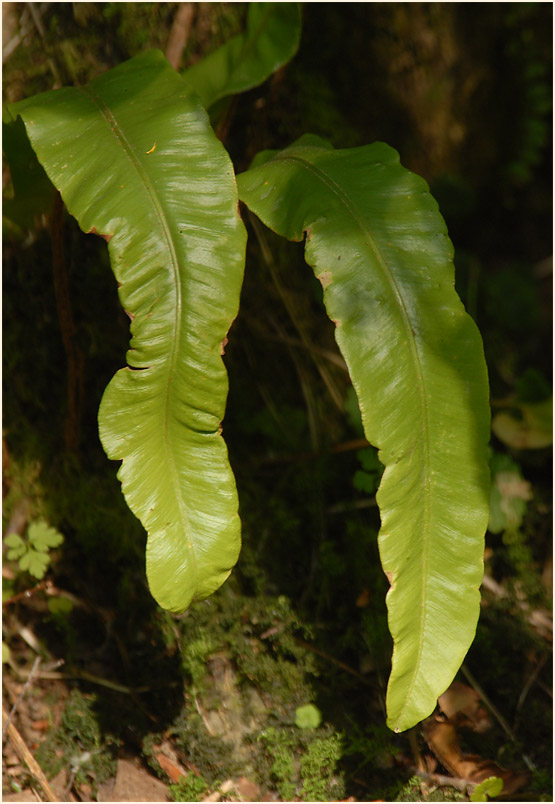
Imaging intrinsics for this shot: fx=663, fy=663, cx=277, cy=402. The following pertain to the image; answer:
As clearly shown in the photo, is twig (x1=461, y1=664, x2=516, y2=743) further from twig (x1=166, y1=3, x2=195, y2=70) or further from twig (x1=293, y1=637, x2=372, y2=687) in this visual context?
twig (x1=166, y1=3, x2=195, y2=70)

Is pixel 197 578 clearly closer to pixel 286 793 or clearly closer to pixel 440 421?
pixel 440 421

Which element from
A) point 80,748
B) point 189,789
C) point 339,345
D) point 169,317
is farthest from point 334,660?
point 169,317

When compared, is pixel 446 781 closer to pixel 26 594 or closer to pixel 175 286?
pixel 26 594

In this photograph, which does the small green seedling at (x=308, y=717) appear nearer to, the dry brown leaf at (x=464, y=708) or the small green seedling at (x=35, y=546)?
the dry brown leaf at (x=464, y=708)

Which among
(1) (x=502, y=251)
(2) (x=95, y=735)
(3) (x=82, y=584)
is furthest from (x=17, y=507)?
(1) (x=502, y=251)

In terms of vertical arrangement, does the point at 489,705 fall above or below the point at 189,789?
below
